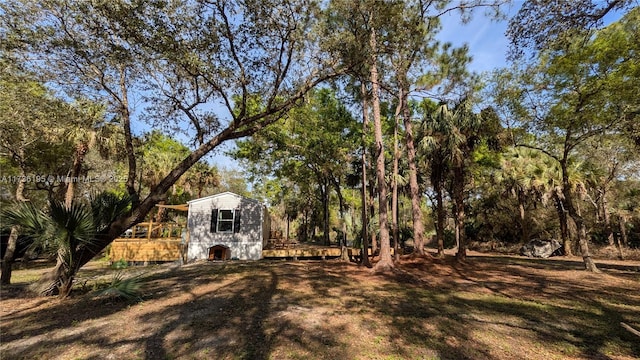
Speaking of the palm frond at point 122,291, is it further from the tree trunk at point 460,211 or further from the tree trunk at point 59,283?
the tree trunk at point 460,211

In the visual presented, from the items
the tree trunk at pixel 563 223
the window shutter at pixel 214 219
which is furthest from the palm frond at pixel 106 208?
the tree trunk at pixel 563 223

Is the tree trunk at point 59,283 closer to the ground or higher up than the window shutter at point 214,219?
closer to the ground

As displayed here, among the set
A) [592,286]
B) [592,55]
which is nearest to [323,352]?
[592,286]

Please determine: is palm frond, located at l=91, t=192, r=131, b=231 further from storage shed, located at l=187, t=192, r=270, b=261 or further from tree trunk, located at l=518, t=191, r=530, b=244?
tree trunk, located at l=518, t=191, r=530, b=244

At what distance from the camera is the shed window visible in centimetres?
1595

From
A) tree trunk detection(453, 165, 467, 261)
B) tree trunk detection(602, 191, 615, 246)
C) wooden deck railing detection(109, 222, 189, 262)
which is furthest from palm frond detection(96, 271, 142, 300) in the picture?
tree trunk detection(602, 191, 615, 246)

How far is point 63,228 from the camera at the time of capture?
22.4 ft

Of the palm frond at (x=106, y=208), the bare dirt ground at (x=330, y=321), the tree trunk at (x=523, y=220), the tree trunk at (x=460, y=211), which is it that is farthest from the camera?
the tree trunk at (x=523, y=220)

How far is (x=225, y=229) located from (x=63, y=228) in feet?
30.7

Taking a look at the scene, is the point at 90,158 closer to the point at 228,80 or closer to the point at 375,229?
the point at 228,80

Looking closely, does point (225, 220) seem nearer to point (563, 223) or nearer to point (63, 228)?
point (63, 228)

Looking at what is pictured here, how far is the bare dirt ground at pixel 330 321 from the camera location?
14.5 feet

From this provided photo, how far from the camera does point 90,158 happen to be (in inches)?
707

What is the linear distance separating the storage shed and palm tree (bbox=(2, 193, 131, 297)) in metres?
8.19
